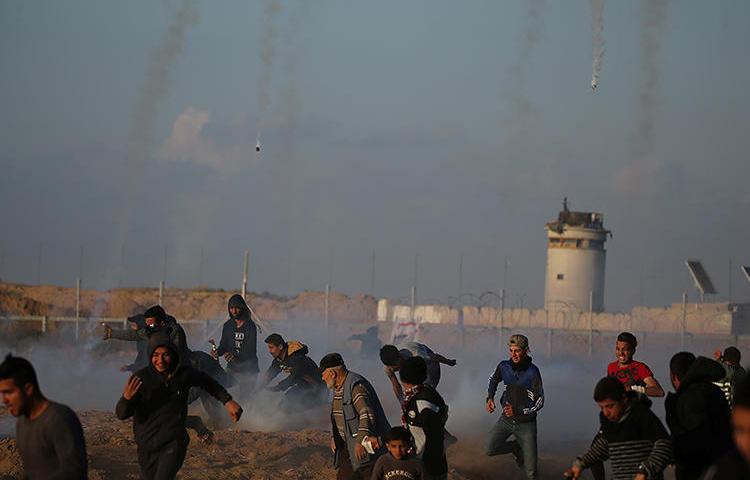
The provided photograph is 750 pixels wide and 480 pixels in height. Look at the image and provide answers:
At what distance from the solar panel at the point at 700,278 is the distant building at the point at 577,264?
15.9ft

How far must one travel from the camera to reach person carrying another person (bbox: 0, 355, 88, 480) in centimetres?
696

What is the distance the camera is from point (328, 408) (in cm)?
1972

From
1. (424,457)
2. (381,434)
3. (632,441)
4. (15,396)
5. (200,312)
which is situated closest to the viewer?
(15,396)

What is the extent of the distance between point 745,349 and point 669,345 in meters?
2.39

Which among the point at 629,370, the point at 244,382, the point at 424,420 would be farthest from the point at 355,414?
the point at 244,382

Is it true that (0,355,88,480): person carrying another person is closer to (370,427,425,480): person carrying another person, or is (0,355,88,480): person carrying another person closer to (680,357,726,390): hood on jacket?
(370,427,425,480): person carrying another person

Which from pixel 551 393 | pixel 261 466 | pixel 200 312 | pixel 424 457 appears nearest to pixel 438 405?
pixel 424 457

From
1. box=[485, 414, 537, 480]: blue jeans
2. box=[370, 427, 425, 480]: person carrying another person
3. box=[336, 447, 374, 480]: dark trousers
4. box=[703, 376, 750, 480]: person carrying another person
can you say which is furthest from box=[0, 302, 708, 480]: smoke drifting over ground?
box=[703, 376, 750, 480]: person carrying another person

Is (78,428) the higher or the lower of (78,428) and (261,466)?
the higher

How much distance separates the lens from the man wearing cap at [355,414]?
10391 mm

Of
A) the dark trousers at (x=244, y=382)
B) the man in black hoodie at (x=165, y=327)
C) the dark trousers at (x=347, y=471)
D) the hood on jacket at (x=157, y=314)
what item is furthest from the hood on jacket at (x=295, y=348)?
the dark trousers at (x=347, y=471)

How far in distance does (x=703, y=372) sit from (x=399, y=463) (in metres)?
2.15

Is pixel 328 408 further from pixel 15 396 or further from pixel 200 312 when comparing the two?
pixel 200 312

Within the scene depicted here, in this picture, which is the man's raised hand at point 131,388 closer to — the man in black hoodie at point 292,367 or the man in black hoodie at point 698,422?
the man in black hoodie at point 698,422
